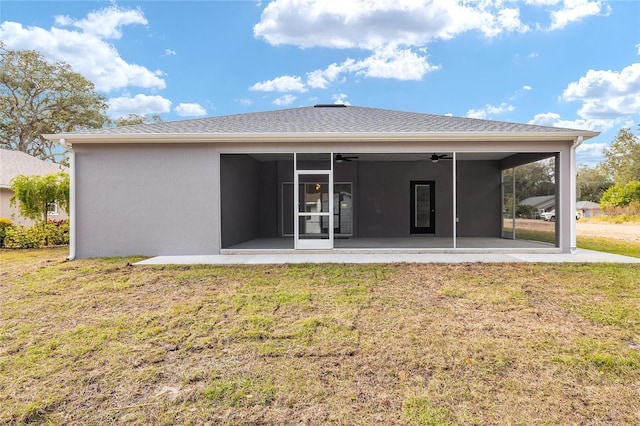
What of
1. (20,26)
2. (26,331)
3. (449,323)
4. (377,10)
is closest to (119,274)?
(26,331)

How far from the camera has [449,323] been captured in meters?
3.93

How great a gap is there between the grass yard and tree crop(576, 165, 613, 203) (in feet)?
138

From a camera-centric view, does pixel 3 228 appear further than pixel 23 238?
Yes

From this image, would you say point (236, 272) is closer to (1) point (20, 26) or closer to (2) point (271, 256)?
(2) point (271, 256)

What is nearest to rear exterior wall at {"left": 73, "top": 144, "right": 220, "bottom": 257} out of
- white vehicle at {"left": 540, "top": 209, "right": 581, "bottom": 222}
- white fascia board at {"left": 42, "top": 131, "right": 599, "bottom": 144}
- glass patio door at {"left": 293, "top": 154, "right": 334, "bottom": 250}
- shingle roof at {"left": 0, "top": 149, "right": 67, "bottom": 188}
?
white fascia board at {"left": 42, "top": 131, "right": 599, "bottom": 144}

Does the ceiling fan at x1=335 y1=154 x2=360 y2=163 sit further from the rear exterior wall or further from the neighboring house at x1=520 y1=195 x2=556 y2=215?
the neighboring house at x1=520 y1=195 x2=556 y2=215

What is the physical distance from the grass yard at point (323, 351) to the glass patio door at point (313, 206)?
10.0ft

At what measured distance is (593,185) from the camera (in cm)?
3969

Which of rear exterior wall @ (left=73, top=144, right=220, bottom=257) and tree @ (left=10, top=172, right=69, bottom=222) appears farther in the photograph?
tree @ (left=10, top=172, right=69, bottom=222)

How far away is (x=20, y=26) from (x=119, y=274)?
26.7m

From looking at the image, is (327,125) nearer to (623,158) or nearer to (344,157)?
(344,157)

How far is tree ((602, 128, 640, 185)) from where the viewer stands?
1361 inches

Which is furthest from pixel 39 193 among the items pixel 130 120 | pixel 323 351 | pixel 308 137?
pixel 130 120

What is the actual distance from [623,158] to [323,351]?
4856 centimetres
